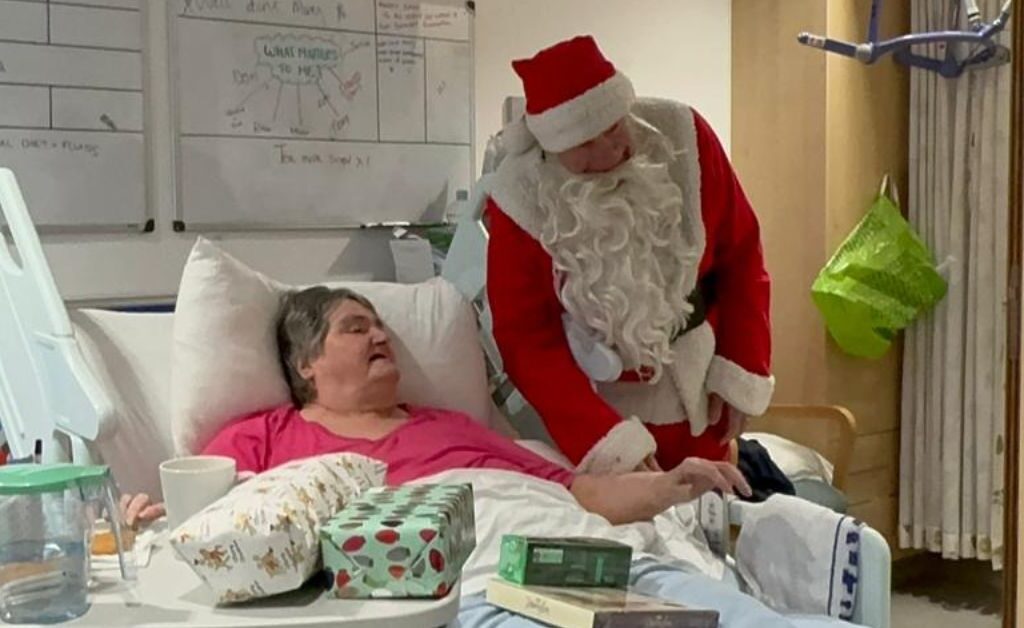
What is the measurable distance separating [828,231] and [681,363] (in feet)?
4.38

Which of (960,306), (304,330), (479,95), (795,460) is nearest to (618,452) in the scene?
(304,330)

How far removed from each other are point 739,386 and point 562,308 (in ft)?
1.27

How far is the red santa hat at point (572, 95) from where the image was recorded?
2213mm

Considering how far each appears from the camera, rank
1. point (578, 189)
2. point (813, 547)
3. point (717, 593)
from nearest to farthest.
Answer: point (717, 593)
point (813, 547)
point (578, 189)

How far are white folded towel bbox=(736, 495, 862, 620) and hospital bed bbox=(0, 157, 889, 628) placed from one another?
0.03 metres

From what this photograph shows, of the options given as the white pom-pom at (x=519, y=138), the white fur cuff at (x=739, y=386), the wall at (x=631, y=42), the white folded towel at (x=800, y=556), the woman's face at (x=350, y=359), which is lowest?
the white folded towel at (x=800, y=556)

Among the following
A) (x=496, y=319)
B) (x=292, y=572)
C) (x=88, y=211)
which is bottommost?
(x=292, y=572)

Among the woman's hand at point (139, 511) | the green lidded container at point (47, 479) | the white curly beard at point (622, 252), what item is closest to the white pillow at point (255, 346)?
the white curly beard at point (622, 252)

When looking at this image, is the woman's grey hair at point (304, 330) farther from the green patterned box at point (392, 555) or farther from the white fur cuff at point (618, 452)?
the green patterned box at point (392, 555)

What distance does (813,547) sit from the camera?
1.89 metres

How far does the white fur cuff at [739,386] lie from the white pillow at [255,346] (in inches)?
18.1

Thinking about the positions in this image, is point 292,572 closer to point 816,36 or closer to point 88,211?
point 88,211

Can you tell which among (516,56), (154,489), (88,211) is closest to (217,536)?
(154,489)

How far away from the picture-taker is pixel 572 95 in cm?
221
